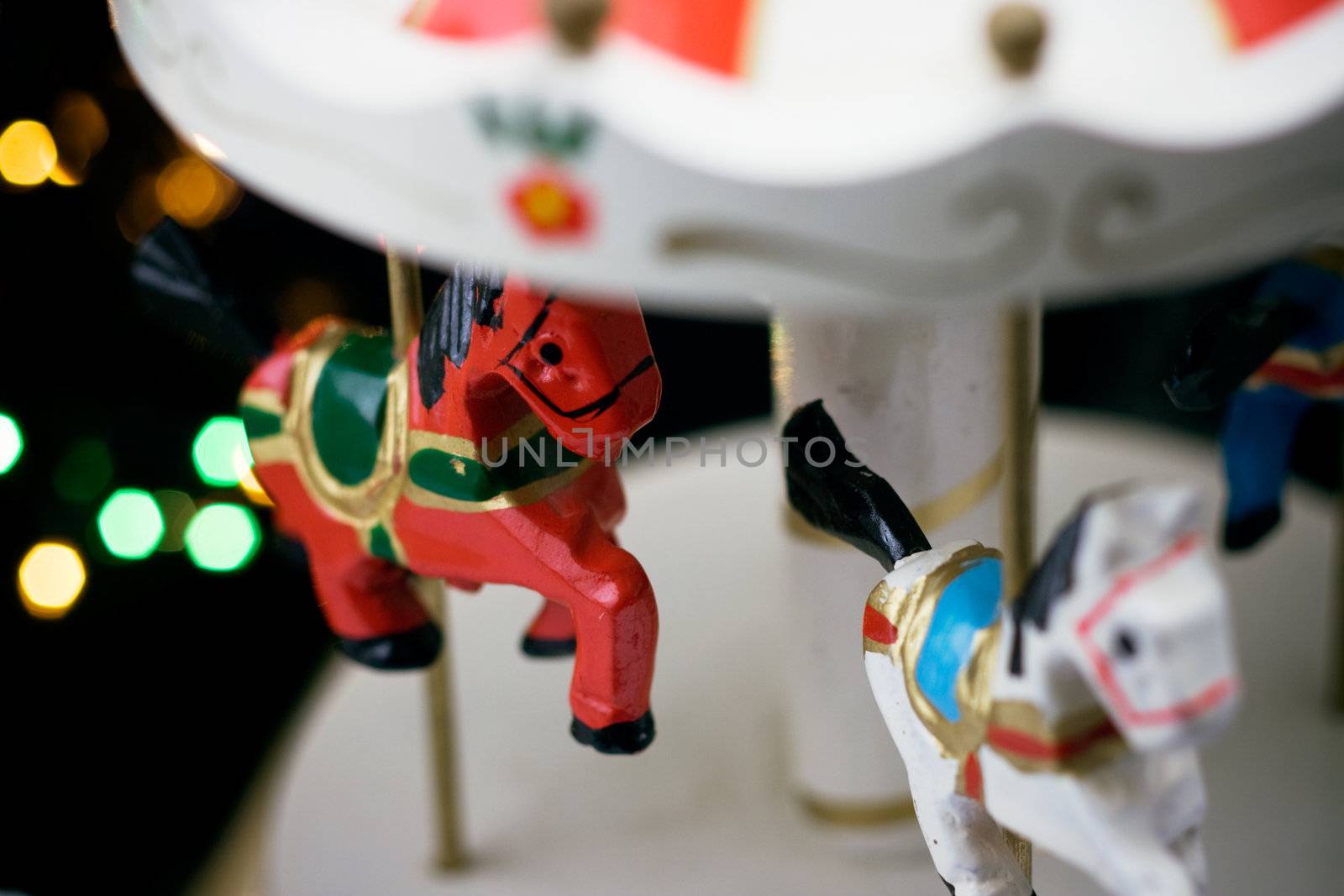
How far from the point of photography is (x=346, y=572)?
2.27 ft

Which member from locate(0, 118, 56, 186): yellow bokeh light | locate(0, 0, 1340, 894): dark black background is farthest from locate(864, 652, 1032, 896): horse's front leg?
locate(0, 118, 56, 186): yellow bokeh light

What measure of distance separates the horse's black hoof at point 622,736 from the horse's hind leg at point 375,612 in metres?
0.13

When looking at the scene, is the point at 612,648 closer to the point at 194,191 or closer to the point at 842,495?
the point at 842,495

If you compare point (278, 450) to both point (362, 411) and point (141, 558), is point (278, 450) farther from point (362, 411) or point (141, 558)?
point (141, 558)

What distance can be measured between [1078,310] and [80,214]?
972 millimetres

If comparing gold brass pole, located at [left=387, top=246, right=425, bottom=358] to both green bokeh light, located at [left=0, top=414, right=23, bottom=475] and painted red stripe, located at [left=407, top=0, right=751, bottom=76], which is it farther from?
green bokeh light, located at [left=0, top=414, right=23, bottom=475]

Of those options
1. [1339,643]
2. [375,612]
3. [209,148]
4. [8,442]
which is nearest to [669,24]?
[209,148]

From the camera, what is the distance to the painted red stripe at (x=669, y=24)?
1.30 ft

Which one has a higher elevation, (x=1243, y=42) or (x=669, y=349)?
(x=1243, y=42)

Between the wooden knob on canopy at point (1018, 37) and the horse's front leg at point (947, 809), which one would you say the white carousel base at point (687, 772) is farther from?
the wooden knob on canopy at point (1018, 37)

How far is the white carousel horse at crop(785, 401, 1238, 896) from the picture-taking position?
1.30 feet

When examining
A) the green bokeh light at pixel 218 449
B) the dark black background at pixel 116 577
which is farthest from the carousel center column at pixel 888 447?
the green bokeh light at pixel 218 449

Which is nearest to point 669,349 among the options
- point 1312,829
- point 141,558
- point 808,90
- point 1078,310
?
point 1078,310

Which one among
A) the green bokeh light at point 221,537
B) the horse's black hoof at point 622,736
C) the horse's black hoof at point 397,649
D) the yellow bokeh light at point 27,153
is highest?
the yellow bokeh light at point 27,153
